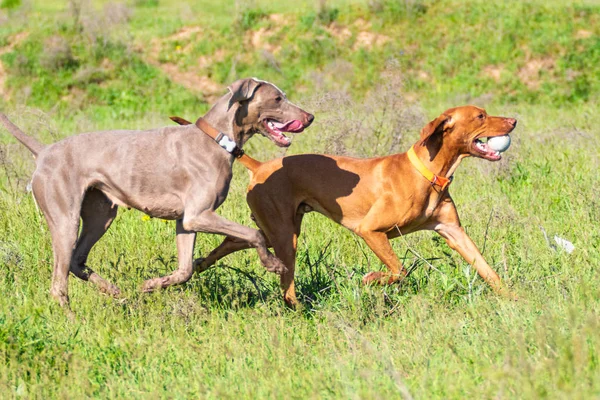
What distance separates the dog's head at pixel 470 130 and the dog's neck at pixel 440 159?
0.05m

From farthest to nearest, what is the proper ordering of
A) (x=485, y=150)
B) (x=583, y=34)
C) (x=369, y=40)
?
(x=369, y=40)
(x=583, y=34)
(x=485, y=150)

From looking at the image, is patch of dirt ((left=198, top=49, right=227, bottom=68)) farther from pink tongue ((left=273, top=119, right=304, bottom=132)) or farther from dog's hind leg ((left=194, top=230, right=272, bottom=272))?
pink tongue ((left=273, top=119, right=304, bottom=132))

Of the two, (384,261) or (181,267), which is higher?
(384,261)

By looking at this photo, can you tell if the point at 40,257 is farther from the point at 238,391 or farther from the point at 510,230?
the point at 510,230

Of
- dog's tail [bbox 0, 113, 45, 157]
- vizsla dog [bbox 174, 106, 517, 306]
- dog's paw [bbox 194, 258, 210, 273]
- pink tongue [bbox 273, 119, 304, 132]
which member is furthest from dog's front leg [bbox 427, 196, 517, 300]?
dog's tail [bbox 0, 113, 45, 157]

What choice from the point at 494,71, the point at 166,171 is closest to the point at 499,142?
the point at 166,171

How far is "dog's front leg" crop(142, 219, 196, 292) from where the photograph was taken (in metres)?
6.26

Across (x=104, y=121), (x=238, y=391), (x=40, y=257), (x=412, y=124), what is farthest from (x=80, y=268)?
(x=104, y=121)

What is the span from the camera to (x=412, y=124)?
34.8 feet

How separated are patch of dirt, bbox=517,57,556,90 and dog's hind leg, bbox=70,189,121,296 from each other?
37.3 feet

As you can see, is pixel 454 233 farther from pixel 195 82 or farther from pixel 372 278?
pixel 195 82

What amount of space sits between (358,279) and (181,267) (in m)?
1.27

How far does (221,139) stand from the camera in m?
6.06

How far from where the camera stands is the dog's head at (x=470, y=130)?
6.65 metres
